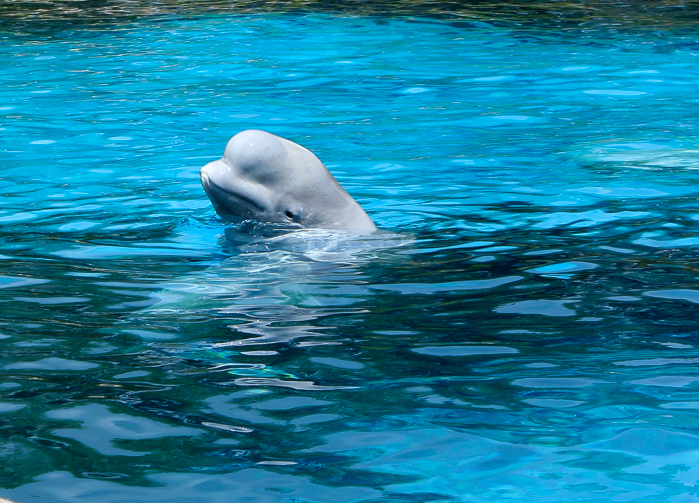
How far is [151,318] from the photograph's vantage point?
3.76 metres

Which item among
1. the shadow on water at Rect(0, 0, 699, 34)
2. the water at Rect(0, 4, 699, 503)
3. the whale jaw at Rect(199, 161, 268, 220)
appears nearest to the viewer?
the water at Rect(0, 4, 699, 503)

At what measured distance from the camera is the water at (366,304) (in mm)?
2422

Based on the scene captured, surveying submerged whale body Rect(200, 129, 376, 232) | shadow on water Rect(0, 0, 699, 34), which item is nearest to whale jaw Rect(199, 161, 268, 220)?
submerged whale body Rect(200, 129, 376, 232)

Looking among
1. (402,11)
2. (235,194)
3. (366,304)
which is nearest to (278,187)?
(235,194)

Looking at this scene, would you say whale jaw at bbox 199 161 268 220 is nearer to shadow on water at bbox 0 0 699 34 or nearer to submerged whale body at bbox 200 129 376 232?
submerged whale body at bbox 200 129 376 232

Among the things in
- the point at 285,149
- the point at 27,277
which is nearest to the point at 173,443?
the point at 27,277

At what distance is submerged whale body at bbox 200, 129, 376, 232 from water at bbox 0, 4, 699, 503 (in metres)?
0.15

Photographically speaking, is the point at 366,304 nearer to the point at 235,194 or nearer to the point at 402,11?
the point at 235,194

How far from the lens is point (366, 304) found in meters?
3.98

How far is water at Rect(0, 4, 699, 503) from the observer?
7.95 ft

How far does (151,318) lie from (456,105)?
6389 millimetres

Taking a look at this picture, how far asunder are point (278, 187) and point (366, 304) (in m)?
1.51

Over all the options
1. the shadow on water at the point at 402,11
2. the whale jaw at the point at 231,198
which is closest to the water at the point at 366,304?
the whale jaw at the point at 231,198

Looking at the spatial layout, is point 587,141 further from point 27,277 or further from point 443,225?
point 27,277
